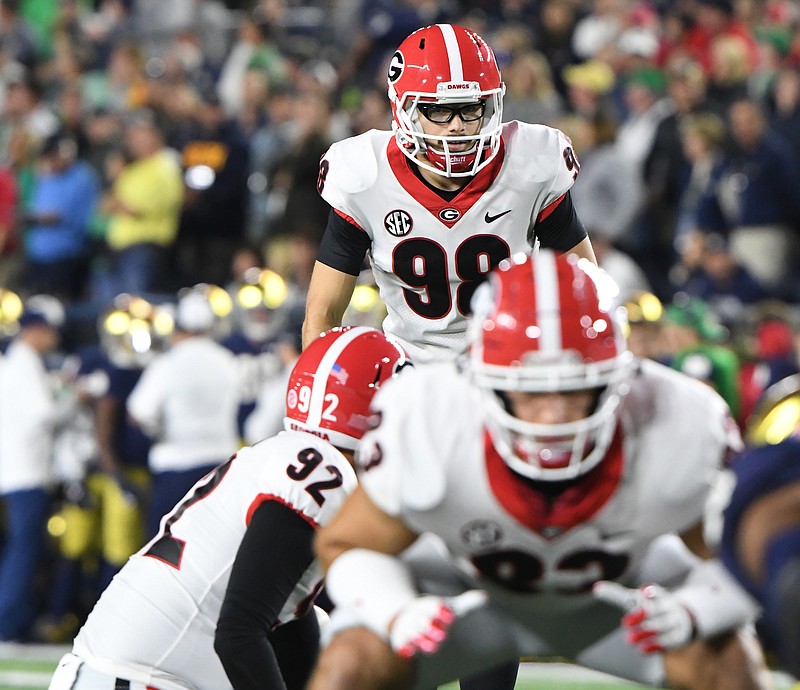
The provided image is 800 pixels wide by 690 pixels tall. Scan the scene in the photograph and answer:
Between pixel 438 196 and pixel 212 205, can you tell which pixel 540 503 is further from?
pixel 212 205

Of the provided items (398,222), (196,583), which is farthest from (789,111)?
(196,583)

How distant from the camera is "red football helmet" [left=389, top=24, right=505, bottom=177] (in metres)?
4.30

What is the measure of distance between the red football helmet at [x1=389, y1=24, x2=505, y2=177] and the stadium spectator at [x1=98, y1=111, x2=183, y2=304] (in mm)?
6000

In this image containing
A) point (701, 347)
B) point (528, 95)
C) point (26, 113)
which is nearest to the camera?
point (701, 347)

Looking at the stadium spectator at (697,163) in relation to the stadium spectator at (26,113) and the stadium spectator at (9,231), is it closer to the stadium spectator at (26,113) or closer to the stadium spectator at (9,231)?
the stadium spectator at (9,231)

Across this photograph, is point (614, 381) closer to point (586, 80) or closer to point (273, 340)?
point (273, 340)

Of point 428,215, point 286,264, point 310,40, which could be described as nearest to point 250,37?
point 310,40

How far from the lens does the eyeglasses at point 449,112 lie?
434 centimetres

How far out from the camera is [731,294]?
8.48 m

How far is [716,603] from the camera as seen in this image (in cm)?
298

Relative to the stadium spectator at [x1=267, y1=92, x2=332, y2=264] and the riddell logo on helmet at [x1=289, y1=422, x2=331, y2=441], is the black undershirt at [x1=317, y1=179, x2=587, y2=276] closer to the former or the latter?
the riddell logo on helmet at [x1=289, y1=422, x2=331, y2=441]

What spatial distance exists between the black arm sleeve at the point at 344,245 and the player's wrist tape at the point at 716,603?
6.06 feet

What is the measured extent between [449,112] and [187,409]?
4.15 metres

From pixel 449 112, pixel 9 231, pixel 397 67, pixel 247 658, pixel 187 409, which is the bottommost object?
pixel 187 409
